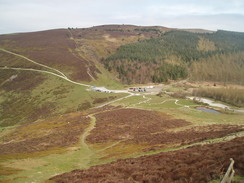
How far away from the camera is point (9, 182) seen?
746 inches

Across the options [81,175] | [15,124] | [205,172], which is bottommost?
[15,124]

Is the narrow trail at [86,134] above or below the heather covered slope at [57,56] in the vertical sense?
below

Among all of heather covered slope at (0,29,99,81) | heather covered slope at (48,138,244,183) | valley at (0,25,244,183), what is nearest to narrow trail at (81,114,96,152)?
valley at (0,25,244,183)

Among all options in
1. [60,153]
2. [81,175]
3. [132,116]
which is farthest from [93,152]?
[132,116]

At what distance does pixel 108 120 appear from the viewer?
195ft

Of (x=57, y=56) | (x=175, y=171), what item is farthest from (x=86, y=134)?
(x=57, y=56)

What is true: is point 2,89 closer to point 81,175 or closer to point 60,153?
point 60,153

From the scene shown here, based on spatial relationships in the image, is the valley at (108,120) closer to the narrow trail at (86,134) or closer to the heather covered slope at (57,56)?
the narrow trail at (86,134)

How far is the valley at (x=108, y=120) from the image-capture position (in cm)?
1974

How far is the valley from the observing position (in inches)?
777

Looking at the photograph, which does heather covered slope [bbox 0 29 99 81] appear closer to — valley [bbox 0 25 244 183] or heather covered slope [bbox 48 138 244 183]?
valley [bbox 0 25 244 183]

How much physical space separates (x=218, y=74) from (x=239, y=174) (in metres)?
205

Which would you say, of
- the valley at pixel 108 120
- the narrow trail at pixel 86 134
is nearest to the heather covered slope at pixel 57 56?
the valley at pixel 108 120

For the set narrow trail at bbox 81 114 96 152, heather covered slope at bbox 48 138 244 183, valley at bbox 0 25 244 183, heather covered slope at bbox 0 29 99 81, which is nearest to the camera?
heather covered slope at bbox 48 138 244 183
